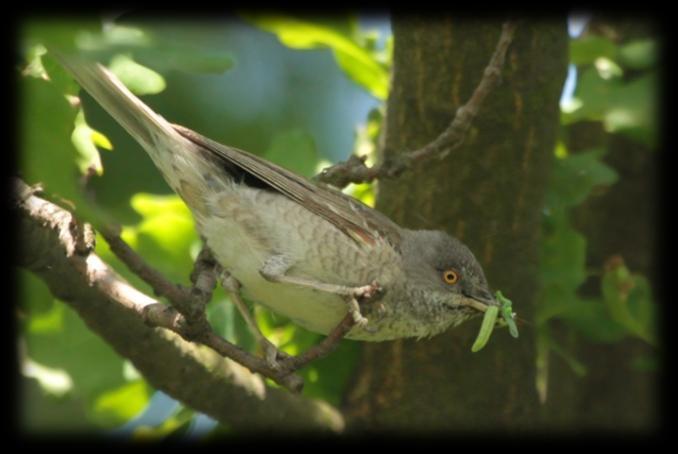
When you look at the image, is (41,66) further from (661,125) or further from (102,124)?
(661,125)

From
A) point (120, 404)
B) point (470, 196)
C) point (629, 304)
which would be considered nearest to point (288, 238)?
point (470, 196)

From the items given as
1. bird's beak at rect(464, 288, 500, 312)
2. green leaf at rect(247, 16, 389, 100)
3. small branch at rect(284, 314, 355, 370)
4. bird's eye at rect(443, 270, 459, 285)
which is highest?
green leaf at rect(247, 16, 389, 100)

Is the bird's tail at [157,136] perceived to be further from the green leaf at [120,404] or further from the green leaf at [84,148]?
the green leaf at [120,404]

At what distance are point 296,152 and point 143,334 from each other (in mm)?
1251

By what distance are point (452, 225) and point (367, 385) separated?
3.04ft

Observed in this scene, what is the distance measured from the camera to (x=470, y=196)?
477 cm

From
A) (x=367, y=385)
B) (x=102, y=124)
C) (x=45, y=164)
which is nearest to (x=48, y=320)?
(x=102, y=124)

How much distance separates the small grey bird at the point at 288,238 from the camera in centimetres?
373

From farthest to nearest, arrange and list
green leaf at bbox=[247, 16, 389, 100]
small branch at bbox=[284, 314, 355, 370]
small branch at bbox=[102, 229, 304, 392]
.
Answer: green leaf at bbox=[247, 16, 389, 100], small branch at bbox=[284, 314, 355, 370], small branch at bbox=[102, 229, 304, 392]

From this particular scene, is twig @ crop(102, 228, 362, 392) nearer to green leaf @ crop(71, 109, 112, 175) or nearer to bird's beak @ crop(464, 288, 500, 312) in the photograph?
green leaf @ crop(71, 109, 112, 175)

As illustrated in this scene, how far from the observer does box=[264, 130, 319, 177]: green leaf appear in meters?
4.46

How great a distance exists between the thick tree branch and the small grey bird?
0.36m

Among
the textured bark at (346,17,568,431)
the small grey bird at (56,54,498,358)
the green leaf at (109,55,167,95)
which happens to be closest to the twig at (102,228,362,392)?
the small grey bird at (56,54,498,358)

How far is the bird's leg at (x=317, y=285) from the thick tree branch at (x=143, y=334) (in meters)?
0.49
